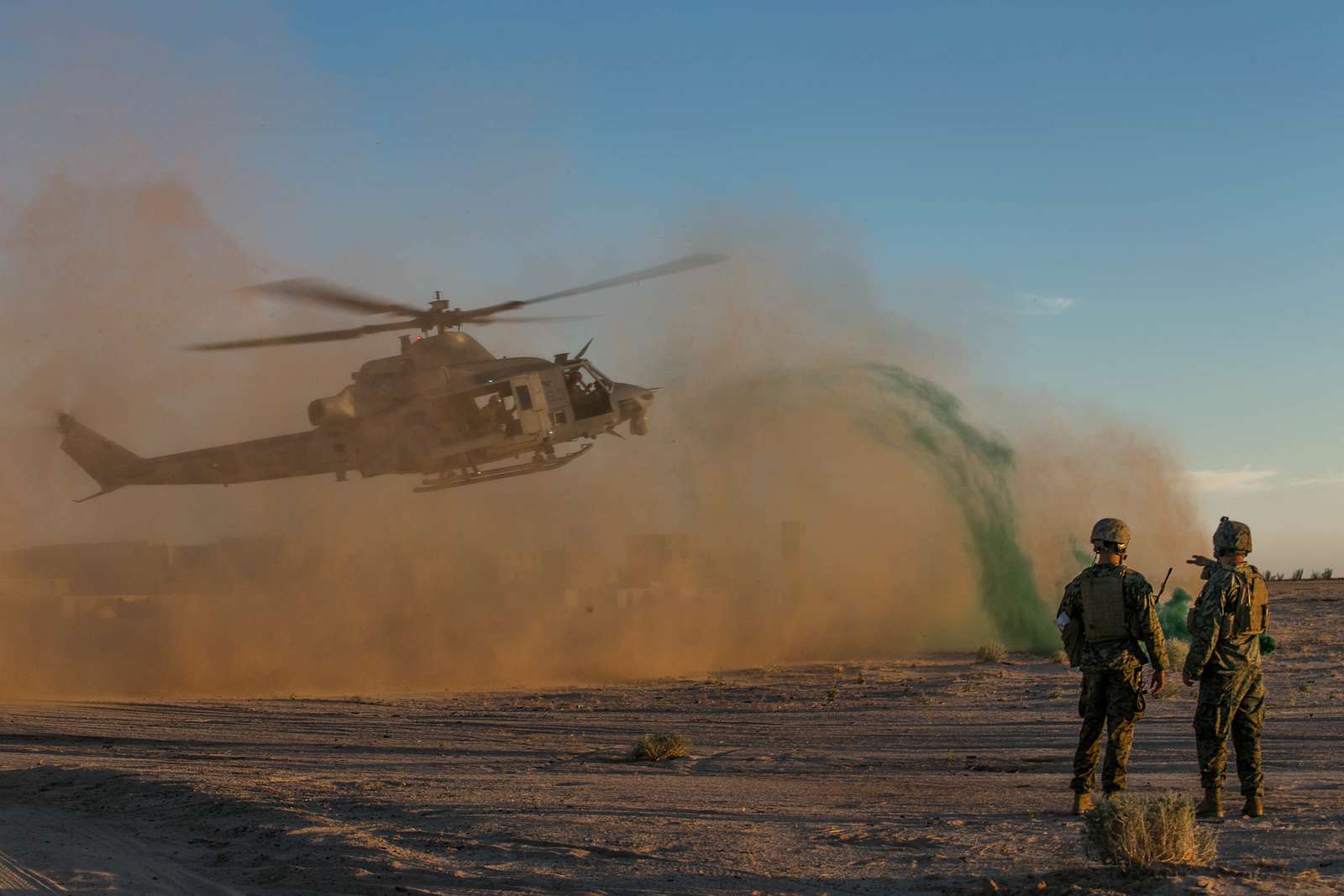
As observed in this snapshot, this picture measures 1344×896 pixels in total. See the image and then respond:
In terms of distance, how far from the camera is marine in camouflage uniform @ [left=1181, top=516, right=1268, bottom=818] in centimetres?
775

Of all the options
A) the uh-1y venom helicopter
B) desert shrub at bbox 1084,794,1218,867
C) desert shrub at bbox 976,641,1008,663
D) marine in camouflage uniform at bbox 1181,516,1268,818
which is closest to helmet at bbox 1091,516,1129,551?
marine in camouflage uniform at bbox 1181,516,1268,818

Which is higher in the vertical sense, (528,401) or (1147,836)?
(528,401)

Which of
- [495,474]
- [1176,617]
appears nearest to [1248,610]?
[495,474]

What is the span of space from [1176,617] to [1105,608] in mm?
16633

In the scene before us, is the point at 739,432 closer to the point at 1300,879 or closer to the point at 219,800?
the point at 219,800

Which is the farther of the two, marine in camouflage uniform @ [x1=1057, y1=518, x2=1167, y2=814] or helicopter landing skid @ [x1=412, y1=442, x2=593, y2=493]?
helicopter landing skid @ [x1=412, y1=442, x2=593, y2=493]

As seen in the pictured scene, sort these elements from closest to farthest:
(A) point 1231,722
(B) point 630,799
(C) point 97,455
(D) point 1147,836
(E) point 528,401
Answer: (D) point 1147,836
(A) point 1231,722
(B) point 630,799
(E) point 528,401
(C) point 97,455

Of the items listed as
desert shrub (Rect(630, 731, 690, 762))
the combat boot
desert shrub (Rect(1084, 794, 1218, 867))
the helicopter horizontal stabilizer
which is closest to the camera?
desert shrub (Rect(1084, 794, 1218, 867))

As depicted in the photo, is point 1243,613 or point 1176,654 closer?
point 1243,613

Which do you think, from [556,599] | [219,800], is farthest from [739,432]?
[219,800]

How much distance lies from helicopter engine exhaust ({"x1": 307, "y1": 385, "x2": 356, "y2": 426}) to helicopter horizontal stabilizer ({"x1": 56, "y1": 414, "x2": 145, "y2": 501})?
4.29 meters

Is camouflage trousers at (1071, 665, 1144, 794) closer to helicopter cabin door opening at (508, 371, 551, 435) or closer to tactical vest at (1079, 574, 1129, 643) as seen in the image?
tactical vest at (1079, 574, 1129, 643)

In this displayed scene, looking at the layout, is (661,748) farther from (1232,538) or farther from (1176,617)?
(1176,617)

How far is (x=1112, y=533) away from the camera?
8117 millimetres
